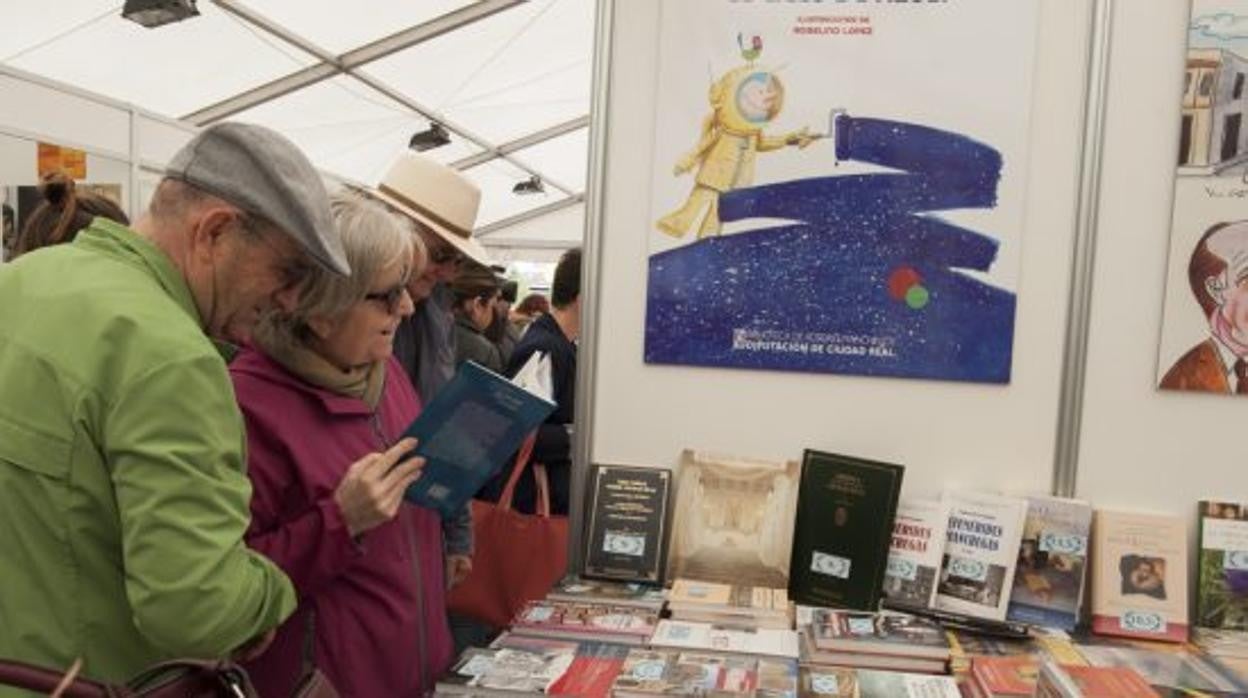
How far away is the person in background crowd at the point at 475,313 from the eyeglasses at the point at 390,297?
2.05 ft

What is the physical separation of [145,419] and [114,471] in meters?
0.07

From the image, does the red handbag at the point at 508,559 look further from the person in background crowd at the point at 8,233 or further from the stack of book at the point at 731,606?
the person in background crowd at the point at 8,233

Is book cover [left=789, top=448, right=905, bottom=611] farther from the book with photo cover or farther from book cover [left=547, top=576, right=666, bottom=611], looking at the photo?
book cover [left=547, top=576, right=666, bottom=611]

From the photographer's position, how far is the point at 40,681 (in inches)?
34.6

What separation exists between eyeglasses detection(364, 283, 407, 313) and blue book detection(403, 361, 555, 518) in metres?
0.16

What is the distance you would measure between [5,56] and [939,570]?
575cm

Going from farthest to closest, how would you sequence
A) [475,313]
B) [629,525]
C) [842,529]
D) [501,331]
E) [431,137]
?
[431,137], [501,331], [475,313], [629,525], [842,529]

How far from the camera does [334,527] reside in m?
1.31

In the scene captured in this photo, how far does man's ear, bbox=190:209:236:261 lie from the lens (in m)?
1.02

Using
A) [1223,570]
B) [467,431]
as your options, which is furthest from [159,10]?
[1223,570]

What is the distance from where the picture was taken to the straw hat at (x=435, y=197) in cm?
199

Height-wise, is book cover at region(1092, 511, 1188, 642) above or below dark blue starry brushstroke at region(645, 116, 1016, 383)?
below

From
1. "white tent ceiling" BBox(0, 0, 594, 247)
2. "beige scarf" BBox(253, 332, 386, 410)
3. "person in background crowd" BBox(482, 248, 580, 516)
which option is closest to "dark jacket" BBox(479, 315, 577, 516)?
"person in background crowd" BBox(482, 248, 580, 516)

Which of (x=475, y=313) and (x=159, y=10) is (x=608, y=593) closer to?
(x=475, y=313)
